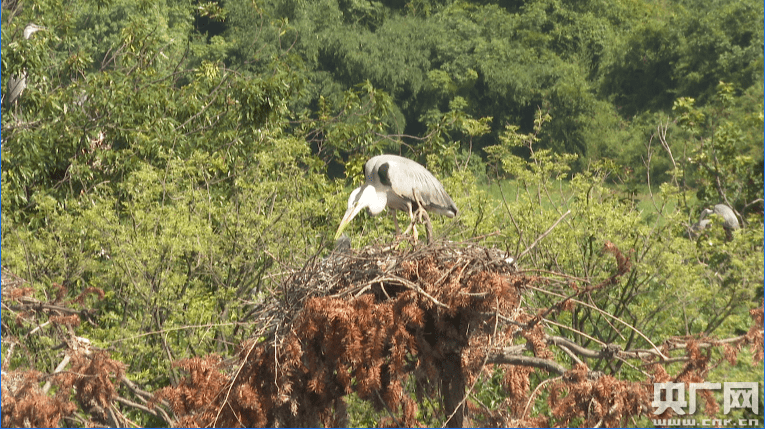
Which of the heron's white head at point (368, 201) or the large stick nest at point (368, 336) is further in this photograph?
the heron's white head at point (368, 201)

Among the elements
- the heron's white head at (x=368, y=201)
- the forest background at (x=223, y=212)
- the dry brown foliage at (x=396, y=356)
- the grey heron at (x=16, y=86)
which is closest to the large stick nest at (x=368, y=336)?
the dry brown foliage at (x=396, y=356)

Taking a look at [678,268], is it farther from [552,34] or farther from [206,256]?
[552,34]

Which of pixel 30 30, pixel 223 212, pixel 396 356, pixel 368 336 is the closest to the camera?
pixel 368 336

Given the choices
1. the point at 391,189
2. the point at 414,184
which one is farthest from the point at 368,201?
the point at 414,184

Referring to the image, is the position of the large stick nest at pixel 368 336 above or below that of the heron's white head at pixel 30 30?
above

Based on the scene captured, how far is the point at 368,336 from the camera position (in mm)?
5797

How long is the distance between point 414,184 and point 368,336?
3.23 meters

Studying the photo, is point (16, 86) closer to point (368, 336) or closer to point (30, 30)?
point (30, 30)

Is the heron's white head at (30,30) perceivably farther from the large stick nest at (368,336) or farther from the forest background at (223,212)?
the large stick nest at (368,336)

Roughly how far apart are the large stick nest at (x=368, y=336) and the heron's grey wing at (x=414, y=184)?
2.38m

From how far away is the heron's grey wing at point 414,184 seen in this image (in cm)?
884

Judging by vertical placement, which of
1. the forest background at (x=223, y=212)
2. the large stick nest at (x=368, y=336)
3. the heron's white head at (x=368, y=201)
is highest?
the large stick nest at (x=368, y=336)

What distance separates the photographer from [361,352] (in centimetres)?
583

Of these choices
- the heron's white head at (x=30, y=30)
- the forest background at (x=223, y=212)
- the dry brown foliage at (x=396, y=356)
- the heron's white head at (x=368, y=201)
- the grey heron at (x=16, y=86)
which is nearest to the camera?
the dry brown foliage at (x=396, y=356)
